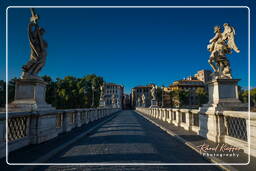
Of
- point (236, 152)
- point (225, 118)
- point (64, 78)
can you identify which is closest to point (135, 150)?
point (236, 152)

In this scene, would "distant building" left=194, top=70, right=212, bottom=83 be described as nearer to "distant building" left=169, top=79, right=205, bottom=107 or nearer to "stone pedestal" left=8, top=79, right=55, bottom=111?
"distant building" left=169, top=79, right=205, bottom=107

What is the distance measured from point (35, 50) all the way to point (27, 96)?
6.40 ft

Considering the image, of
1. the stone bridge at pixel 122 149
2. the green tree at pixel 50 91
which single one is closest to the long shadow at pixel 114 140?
the stone bridge at pixel 122 149

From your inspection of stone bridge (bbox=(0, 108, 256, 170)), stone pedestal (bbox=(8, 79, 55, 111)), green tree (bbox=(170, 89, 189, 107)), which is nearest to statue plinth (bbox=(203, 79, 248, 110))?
stone bridge (bbox=(0, 108, 256, 170))

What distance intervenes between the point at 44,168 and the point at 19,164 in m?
0.68

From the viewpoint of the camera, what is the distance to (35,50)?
779 cm

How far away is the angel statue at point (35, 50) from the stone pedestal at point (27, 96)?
1.08 ft

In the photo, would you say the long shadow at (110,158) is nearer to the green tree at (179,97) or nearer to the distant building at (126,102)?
the green tree at (179,97)

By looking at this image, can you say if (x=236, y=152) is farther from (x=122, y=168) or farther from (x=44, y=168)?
(x=44, y=168)

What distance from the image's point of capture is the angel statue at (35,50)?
7594 millimetres

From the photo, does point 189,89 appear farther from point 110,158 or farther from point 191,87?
point 110,158

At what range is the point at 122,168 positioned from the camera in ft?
14.3

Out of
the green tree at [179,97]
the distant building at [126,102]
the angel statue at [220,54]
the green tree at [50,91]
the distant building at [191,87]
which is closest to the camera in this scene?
the angel statue at [220,54]

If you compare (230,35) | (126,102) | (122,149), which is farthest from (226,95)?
(126,102)
